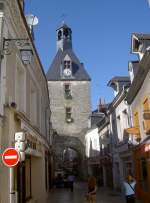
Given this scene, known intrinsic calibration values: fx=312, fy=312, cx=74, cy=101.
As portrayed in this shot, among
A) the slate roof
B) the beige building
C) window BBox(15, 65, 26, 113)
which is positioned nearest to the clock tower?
the slate roof

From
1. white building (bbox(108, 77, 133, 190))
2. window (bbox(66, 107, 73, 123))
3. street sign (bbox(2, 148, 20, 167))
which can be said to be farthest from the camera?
window (bbox(66, 107, 73, 123))

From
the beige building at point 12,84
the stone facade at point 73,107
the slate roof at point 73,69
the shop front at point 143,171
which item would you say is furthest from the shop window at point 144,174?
the slate roof at point 73,69

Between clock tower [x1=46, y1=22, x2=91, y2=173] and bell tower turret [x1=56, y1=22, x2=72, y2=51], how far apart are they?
263 cm

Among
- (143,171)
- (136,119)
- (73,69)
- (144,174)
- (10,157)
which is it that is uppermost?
(73,69)

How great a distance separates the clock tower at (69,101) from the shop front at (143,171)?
19946 millimetres

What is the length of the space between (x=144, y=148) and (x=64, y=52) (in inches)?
1117

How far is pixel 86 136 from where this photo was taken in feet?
114

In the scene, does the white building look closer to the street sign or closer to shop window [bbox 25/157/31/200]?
shop window [bbox 25/157/31/200]

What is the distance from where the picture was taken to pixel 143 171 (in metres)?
14.1

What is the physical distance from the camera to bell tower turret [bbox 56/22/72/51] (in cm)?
4069

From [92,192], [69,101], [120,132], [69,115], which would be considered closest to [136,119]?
[120,132]

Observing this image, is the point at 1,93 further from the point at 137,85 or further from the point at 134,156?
the point at 134,156

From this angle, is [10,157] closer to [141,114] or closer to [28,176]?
[28,176]

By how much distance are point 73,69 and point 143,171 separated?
83.5 ft
